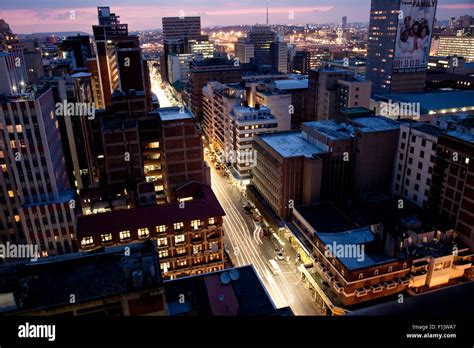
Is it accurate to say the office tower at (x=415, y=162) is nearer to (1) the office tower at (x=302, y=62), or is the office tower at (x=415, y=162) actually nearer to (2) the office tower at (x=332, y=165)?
(2) the office tower at (x=332, y=165)

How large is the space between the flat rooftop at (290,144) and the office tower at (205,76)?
155 ft

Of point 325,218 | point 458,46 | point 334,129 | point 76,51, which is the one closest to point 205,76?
point 76,51

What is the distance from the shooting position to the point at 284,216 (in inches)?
1994

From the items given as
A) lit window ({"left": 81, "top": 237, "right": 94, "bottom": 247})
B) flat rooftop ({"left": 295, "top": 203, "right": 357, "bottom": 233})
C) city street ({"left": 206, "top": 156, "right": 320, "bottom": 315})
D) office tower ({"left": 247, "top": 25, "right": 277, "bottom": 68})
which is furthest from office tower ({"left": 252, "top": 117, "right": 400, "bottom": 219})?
office tower ({"left": 247, "top": 25, "right": 277, "bottom": 68})

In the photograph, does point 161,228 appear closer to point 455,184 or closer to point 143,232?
point 143,232

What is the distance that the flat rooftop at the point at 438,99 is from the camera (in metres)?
78.7

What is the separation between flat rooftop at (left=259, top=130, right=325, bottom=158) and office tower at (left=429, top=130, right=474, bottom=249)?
1505 centimetres

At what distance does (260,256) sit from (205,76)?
66290 millimetres

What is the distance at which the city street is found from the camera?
3919 centimetres

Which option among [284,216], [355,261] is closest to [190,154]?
[284,216]

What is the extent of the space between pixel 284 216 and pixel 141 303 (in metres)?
32.1

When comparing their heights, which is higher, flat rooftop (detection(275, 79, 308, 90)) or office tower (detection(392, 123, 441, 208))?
Answer: flat rooftop (detection(275, 79, 308, 90))

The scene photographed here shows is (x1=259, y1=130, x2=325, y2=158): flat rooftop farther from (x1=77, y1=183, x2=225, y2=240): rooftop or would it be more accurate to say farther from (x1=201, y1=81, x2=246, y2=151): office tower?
(x1=201, y1=81, x2=246, y2=151): office tower
